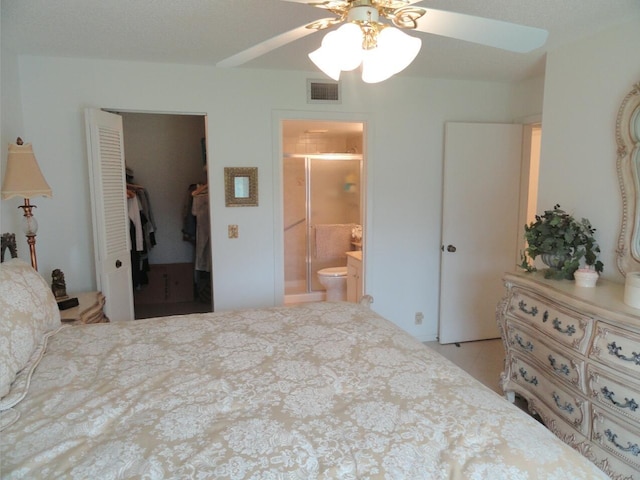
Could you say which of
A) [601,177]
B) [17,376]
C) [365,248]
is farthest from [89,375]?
[601,177]

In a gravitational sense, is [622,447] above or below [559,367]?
below

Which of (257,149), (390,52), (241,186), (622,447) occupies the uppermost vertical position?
(390,52)

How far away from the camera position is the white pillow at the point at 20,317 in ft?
4.57

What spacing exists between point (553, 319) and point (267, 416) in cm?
174

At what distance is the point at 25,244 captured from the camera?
2.88 metres

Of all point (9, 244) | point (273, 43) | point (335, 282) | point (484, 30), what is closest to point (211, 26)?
point (273, 43)

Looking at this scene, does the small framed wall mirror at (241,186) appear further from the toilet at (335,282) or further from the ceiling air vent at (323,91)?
the toilet at (335,282)

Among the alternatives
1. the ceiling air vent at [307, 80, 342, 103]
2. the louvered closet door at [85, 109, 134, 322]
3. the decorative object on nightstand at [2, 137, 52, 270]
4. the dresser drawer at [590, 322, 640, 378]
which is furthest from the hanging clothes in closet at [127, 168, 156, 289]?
the dresser drawer at [590, 322, 640, 378]

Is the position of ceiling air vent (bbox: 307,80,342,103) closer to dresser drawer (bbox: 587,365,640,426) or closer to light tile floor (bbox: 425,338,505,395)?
light tile floor (bbox: 425,338,505,395)

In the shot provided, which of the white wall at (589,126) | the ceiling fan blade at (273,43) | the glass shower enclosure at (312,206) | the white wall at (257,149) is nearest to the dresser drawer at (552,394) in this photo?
Answer: the white wall at (589,126)

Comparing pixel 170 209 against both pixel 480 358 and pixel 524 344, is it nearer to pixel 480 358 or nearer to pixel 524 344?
pixel 480 358

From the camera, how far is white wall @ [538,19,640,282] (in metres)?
2.39

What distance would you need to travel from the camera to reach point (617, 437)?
1.91 meters

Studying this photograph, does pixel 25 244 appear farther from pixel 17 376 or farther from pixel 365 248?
pixel 365 248
